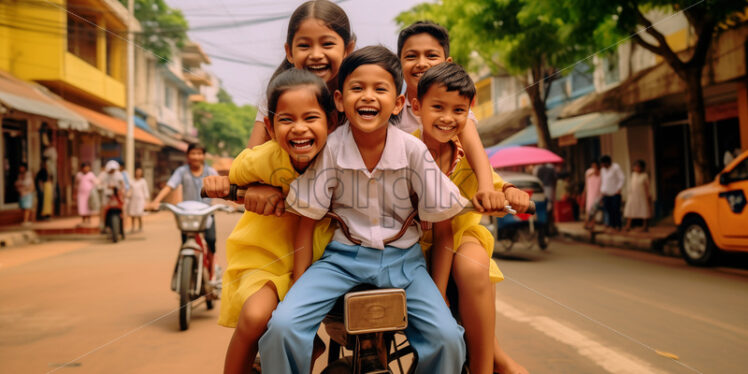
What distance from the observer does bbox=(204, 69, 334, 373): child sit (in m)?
1.72

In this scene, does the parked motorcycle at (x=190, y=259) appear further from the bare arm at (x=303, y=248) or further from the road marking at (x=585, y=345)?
the bare arm at (x=303, y=248)

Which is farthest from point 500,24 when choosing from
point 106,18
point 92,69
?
point 106,18

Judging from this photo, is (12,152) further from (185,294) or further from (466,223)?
(466,223)

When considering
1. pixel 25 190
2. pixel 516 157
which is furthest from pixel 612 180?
pixel 25 190

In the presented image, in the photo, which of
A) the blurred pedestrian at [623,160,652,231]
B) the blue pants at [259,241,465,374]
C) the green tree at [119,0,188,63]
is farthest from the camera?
the blurred pedestrian at [623,160,652,231]

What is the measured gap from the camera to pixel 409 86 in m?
2.38

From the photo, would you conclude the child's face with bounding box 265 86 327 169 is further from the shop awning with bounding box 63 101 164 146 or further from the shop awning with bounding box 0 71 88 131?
the shop awning with bounding box 63 101 164 146

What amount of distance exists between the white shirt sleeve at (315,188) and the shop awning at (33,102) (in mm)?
6515

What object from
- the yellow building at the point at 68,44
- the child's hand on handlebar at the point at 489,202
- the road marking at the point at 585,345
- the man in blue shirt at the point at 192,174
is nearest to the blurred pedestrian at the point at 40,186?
the yellow building at the point at 68,44

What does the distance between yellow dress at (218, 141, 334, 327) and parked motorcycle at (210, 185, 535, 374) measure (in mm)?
80

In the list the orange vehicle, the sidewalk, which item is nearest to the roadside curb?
the sidewalk

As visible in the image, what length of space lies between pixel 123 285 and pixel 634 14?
753cm

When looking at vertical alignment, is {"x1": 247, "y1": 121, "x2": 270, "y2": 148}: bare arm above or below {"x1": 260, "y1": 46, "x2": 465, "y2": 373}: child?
above

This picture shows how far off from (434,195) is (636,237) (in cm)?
963
